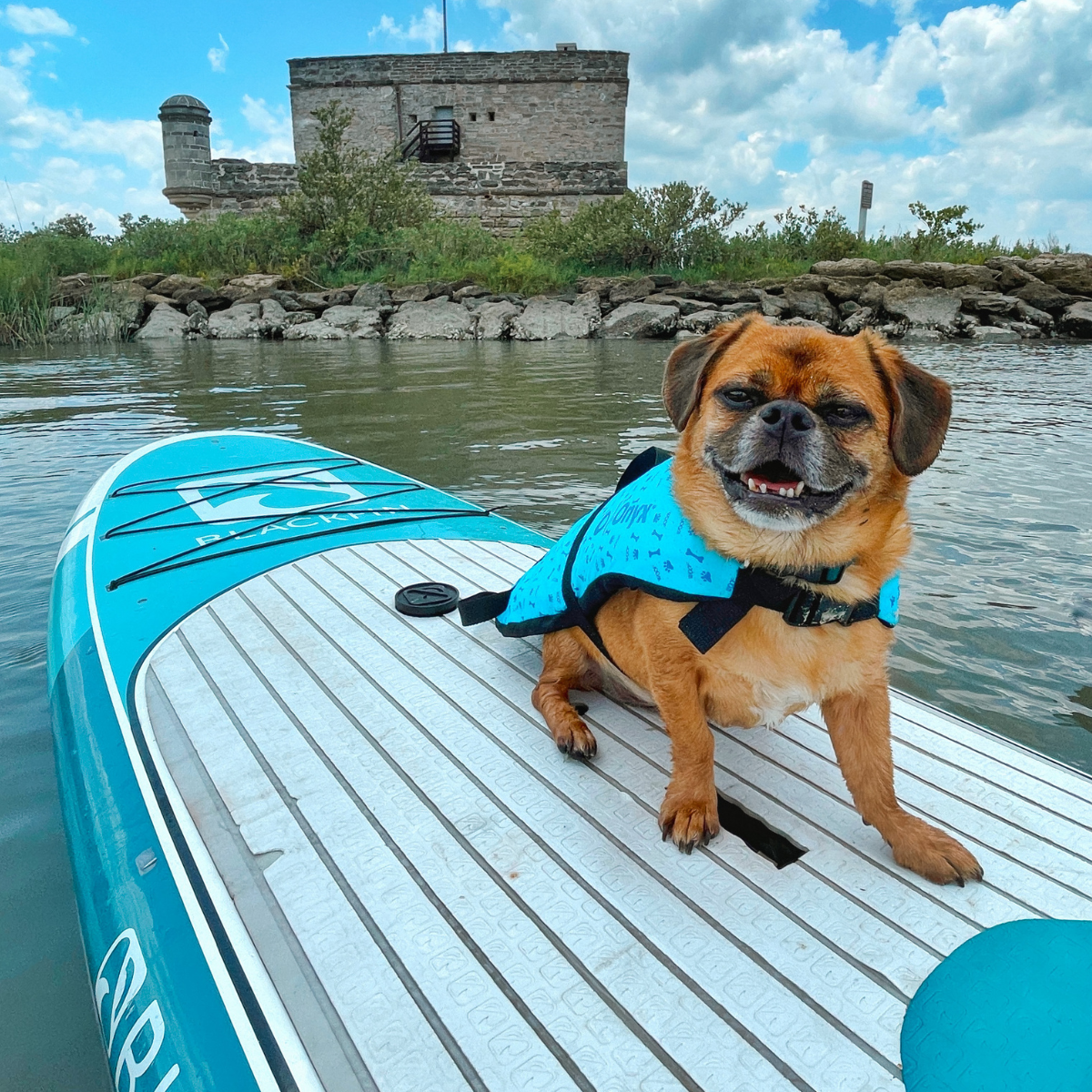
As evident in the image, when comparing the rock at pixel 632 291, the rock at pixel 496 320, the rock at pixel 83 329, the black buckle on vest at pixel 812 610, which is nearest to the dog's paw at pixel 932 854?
the black buckle on vest at pixel 812 610

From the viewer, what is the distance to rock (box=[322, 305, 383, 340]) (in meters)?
18.9

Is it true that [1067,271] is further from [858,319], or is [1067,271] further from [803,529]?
[803,529]

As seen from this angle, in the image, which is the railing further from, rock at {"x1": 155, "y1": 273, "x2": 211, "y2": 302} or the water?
the water

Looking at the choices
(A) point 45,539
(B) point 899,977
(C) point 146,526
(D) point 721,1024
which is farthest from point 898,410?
(A) point 45,539

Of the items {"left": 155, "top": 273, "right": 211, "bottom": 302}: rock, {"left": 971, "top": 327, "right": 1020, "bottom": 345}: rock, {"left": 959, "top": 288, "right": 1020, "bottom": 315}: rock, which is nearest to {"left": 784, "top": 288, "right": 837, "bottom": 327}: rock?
{"left": 971, "top": 327, "right": 1020, "bottom": 345}: rock

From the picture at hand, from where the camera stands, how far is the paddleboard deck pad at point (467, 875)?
55.8 inches

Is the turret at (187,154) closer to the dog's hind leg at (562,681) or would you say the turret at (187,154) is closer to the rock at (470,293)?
the rock at (470,293)

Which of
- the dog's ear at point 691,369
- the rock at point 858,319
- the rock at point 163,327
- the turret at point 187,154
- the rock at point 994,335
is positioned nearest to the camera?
the dog's ear at point 691,369

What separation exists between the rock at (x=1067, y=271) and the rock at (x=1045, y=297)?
0.16 metres

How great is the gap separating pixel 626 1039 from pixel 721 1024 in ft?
0.58

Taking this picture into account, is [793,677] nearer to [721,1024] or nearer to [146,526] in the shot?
[721,1024]

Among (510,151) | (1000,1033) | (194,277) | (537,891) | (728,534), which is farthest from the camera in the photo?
(510,151)

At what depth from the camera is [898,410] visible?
5.92ft

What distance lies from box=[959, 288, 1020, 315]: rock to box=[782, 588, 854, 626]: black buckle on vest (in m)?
19.6
